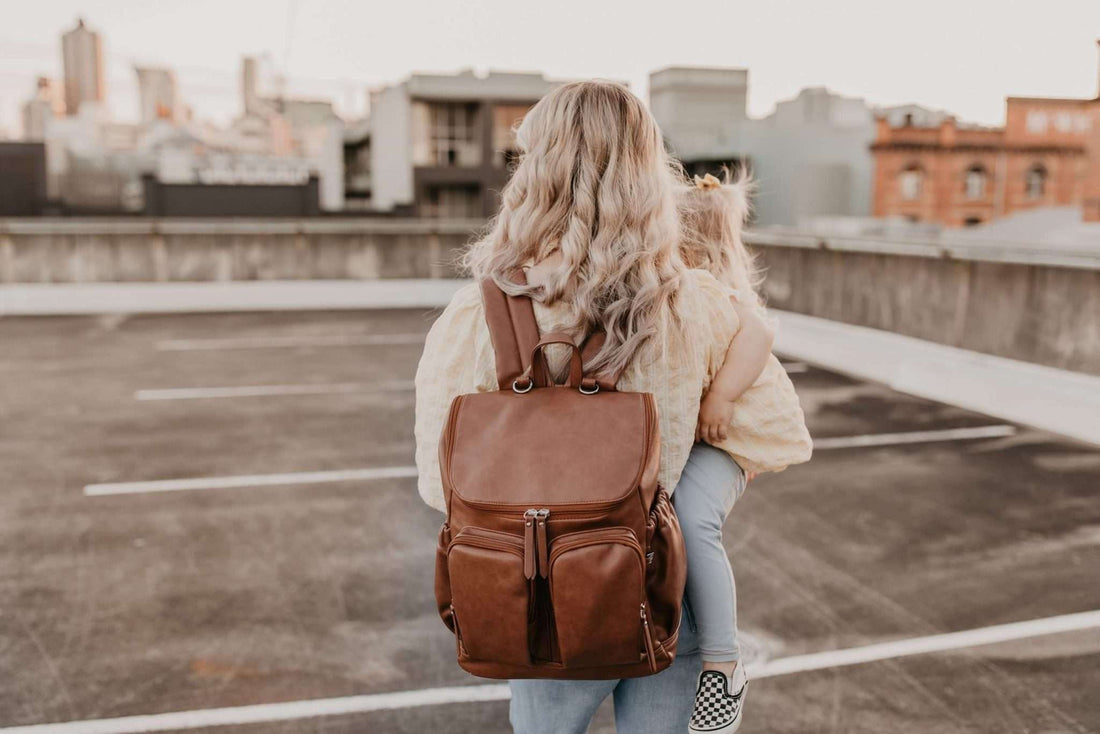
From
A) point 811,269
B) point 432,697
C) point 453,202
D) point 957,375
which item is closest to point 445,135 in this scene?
point 453,202

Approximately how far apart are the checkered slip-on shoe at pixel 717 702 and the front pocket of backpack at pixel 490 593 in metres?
0.53

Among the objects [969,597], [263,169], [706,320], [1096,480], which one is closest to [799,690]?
[969,597]

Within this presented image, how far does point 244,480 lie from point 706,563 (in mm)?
5576

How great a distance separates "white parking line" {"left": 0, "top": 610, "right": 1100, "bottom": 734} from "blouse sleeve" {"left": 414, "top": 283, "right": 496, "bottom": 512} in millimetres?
2175

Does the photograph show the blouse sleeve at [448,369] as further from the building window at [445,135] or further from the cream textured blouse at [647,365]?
the building window at [445,135]

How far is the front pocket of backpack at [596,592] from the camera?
169 centimetres

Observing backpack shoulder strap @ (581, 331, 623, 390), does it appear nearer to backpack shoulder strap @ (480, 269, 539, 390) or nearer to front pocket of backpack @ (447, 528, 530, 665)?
backpack shoulder strap @ (480, 269, 539, 390)

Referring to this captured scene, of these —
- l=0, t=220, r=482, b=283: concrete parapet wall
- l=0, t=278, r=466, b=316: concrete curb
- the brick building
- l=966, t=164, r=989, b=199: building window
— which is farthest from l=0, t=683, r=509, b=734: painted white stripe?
l=966, t=164, r=989, b=199: building window

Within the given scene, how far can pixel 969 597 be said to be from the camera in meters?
4.84

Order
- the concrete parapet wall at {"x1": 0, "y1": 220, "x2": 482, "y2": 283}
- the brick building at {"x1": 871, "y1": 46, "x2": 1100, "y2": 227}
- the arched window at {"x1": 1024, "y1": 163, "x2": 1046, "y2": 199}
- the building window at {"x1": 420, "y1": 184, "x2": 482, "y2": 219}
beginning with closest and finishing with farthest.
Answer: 1. the concrete parapet wall at {"x1": 0, "y1": 220, "x2": 482, "y2": 283}
2. the arched window at {"x1": 1024, "y1": 163, "x2": 1046, "y2": 199}
3. the brick building at {"x1": 871, "y1": 46, "x2": 1100, "y2": 227}
4. the building window at {"x1": 420, "y1": 184, "x2": 482, "y2": 219}

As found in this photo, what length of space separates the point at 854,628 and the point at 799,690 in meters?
0.71

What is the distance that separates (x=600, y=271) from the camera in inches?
71.2

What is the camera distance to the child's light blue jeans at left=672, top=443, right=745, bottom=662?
6.71ft

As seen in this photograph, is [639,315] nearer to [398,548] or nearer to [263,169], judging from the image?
[398,548]
